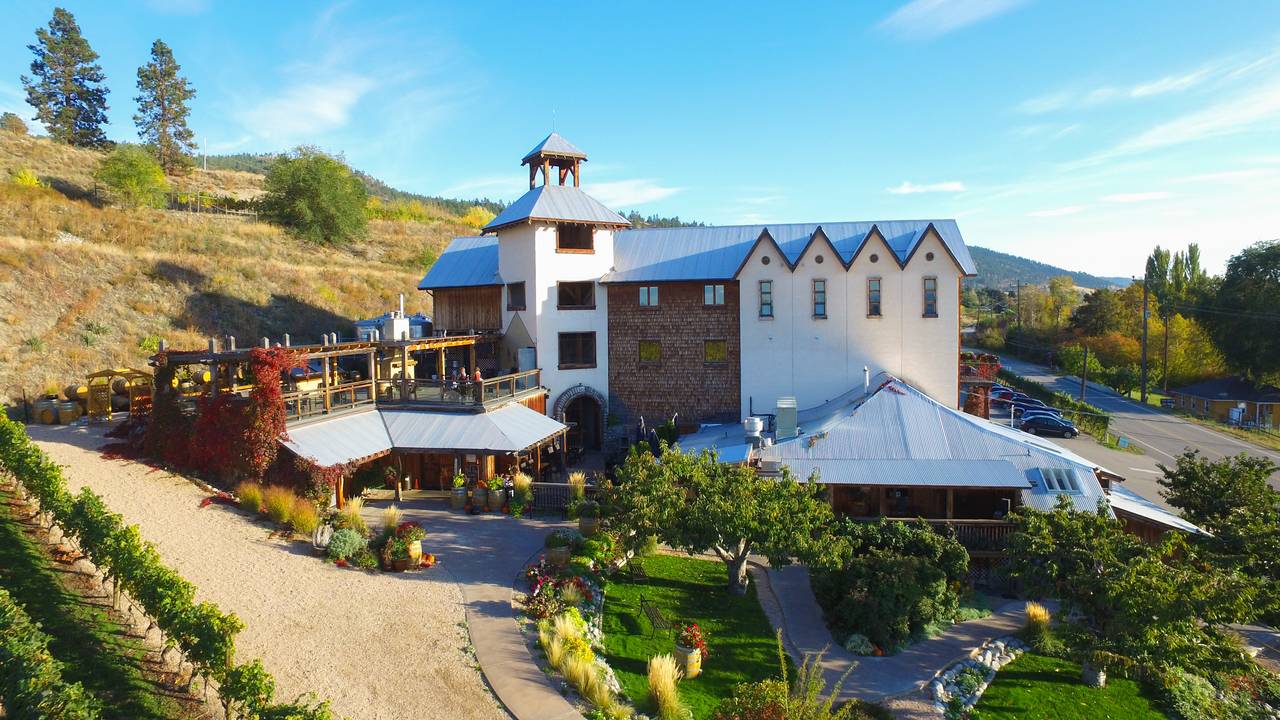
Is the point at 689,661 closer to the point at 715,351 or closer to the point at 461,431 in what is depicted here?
the point at 461,431

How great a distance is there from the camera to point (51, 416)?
27.3 meters

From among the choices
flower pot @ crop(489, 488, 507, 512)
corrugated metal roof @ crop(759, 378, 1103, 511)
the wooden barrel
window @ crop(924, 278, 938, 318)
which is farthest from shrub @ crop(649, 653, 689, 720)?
the wooden barrel

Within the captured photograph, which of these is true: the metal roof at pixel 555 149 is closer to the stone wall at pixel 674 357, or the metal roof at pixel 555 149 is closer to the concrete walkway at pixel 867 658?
the stone wall at pixel 674 357

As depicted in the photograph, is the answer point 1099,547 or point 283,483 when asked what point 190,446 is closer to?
point 283,483

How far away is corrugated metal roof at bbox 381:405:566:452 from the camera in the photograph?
2253cm

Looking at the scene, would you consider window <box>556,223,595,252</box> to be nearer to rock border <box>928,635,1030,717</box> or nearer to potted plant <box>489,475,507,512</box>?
potted plant <box>489,475,507,512</box>

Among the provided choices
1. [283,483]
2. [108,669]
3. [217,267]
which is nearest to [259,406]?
[283,483]

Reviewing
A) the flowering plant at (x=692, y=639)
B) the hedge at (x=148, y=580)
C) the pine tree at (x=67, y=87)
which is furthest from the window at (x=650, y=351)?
the pine tree at (x=67, y=87)

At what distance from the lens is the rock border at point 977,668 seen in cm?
1315

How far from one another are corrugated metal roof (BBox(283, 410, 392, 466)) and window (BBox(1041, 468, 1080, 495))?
20.9 metres

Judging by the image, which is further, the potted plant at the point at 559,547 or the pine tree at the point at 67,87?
the pine tree at the point at 67,87

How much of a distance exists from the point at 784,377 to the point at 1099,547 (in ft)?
50.9

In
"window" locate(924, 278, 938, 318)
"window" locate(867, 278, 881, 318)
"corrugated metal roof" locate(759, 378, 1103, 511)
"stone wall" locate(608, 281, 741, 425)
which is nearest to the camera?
"corrugated metal roof" locate(759, 378, 1103, 511)

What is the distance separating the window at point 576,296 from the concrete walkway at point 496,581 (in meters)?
11.1
